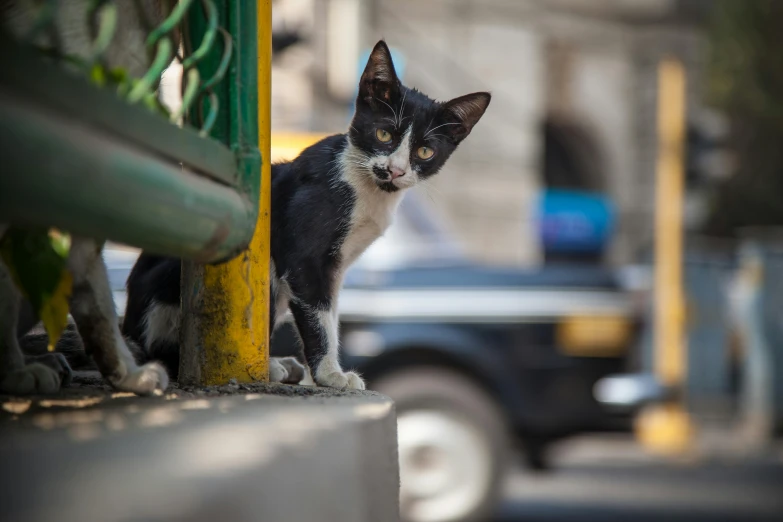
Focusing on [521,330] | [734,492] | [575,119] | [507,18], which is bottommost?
[734,492]

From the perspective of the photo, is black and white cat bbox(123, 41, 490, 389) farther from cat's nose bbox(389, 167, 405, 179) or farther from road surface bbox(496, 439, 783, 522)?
road surface bbox(496, 439, 783, 522)

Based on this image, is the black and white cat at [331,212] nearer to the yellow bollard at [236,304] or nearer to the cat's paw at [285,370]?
the cat's paw at [285,370]

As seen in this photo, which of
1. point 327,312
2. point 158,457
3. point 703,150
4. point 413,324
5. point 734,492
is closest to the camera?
point 158,457

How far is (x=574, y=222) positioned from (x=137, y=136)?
19386mm

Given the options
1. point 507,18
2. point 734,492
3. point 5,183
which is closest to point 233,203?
point 5,183

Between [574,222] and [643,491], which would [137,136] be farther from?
[574,222]

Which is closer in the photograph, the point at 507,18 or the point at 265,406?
the point at 265,406

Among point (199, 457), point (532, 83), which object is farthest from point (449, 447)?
point (532, 83)

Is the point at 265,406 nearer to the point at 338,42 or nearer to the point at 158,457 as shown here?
the point at 158,457

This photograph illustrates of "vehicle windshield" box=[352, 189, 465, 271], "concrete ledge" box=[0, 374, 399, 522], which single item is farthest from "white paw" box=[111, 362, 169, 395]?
"vehicle windshield" box=[352, 189, 465, 271]

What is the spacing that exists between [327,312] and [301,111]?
11169mm

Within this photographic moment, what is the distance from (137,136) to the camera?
4.10ft

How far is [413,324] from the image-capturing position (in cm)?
660

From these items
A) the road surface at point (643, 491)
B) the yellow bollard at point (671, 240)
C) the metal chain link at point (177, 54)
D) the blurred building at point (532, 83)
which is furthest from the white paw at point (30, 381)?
the blurred building at point (532, 83)
